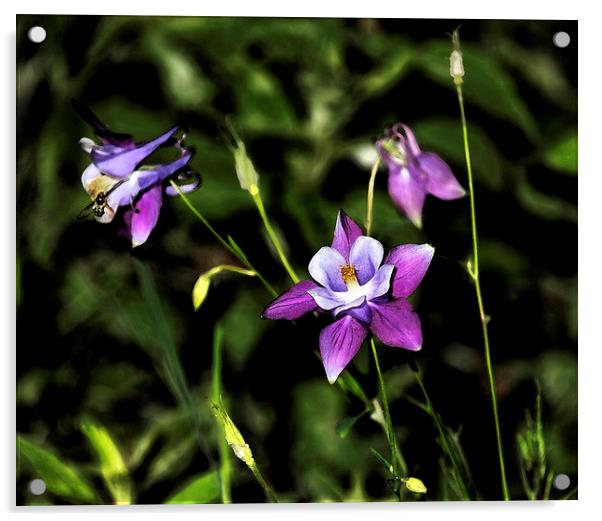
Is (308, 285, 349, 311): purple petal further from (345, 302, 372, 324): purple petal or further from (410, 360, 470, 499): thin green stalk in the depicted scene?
(410, 360, 470, 499): thin green stalk

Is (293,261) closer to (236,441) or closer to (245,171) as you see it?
(245,171)

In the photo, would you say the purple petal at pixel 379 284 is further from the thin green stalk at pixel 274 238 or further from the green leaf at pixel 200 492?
the green leaf at pixel 200 492

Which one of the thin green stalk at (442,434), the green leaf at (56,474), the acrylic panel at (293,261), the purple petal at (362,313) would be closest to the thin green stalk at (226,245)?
the acrylic panel at (293,261)

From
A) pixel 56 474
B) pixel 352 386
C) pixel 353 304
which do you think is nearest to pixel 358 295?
pixel 353 304
